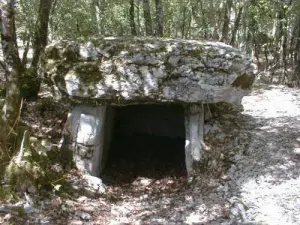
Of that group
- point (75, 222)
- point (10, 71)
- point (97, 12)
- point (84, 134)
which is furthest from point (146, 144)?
point (97, 12)

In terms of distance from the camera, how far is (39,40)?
8.25 metres

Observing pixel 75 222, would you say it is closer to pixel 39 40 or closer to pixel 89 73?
pixel 89 73

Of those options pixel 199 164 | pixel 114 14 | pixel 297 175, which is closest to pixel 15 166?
pixel 199 164

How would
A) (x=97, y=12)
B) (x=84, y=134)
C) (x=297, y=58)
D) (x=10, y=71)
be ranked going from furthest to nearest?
(x=97, y=12) < (x=297, y=58) < (x=84, y=134) < (x=10, y=71)

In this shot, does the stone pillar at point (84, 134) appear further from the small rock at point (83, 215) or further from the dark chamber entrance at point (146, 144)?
the small rock at point (83, 215)

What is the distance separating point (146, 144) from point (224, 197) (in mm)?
3731

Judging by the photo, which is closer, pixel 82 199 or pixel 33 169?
pixel 33 169

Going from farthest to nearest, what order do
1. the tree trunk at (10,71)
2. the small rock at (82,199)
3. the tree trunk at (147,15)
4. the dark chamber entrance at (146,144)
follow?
the tree trunk at (147,15) → the dark chamber entrance at (146,144) → the small rock at (82,199) → the tree trunk at (10,71)

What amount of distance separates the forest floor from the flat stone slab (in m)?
1.30

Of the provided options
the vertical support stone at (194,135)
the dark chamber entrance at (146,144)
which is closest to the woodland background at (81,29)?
the dark chamber entrance at (146,144)

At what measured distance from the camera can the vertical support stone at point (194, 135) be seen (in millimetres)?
6652

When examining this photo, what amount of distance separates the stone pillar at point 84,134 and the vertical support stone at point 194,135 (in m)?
1.58

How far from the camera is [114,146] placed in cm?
888

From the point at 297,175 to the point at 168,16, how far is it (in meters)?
15.8
